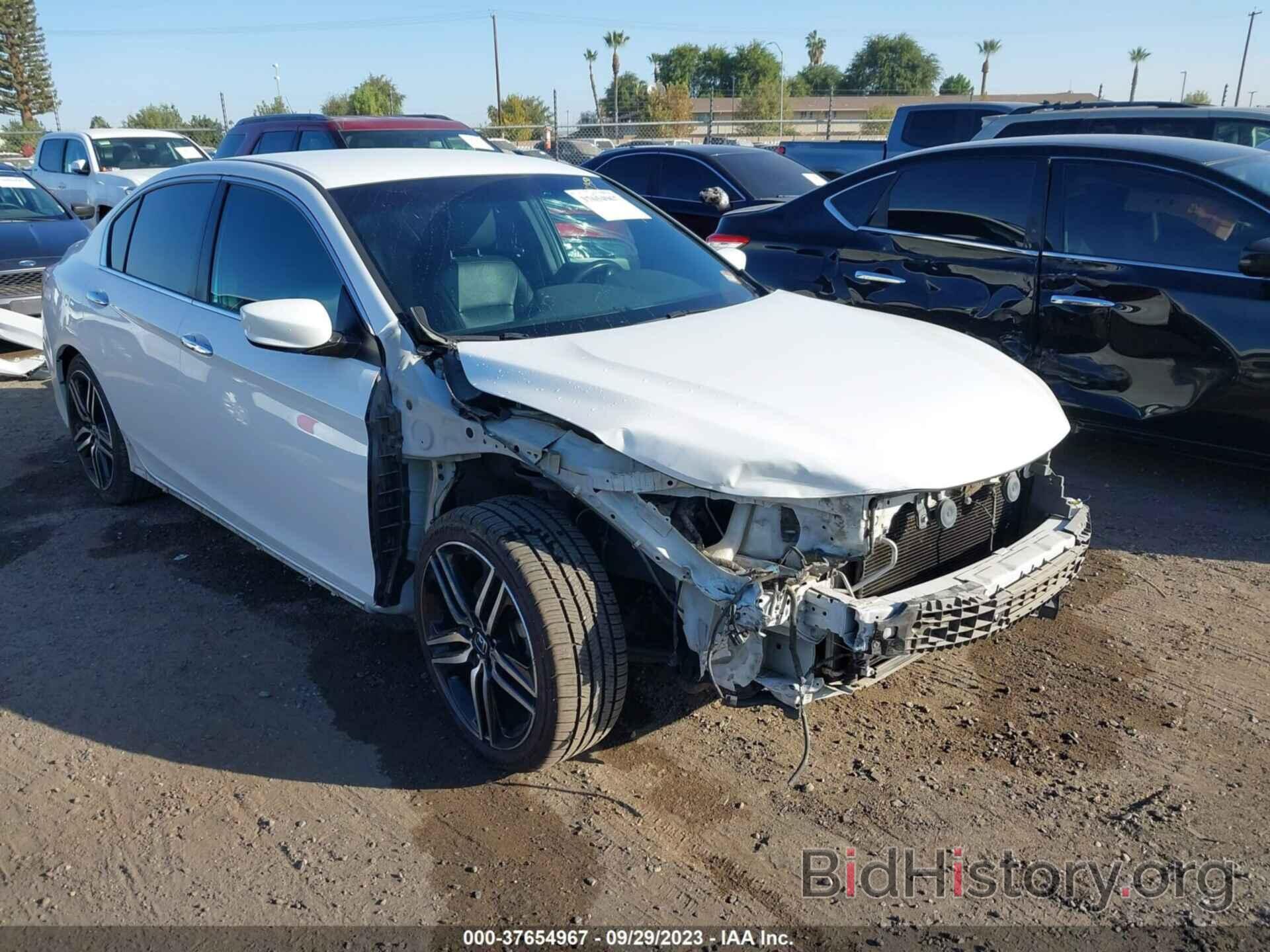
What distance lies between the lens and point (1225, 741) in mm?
3336

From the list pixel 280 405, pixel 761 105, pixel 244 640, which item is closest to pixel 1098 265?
pixel 280 405

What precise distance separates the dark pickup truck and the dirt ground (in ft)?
30.7

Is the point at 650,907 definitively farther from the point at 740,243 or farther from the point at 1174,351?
the point at 740,243

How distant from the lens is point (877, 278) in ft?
20.6

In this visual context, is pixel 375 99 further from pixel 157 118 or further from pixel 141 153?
pixel 141 153

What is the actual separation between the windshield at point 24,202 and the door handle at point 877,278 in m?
8.47

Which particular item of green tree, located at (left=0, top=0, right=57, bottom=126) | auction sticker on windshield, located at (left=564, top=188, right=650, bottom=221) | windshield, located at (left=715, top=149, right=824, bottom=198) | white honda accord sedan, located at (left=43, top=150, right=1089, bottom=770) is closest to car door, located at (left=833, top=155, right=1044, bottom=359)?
white honda accord sedan, located at (left=43, top=150, right=1089, bottom=770)

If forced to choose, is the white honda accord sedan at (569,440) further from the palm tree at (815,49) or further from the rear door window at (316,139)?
the palm tree at (815,49)

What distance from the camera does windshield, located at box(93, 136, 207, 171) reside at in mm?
15166

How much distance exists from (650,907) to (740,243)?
513cm

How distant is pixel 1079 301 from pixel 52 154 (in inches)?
610

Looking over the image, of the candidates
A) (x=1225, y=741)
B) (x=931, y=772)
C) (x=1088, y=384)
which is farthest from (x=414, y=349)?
(x=1088, y=384)

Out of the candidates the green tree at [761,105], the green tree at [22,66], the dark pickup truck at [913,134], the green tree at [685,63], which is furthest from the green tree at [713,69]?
the dark pickup truck at [913,134]

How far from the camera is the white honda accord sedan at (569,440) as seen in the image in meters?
2.79
